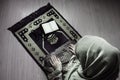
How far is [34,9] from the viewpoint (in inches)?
77.2

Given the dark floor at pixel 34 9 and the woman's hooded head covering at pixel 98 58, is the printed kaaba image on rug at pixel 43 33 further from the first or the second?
the woman's hooded head covering at pixel 98 58

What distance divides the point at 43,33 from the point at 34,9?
0.30 m

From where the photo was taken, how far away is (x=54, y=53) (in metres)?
1.73

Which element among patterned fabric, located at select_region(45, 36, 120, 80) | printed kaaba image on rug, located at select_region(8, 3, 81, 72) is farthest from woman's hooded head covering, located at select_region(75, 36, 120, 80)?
printed kaaba image on rug, located at select_region(8, 3, 81, 72)

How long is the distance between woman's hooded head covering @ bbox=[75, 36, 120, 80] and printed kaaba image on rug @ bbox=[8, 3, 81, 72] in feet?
2.10

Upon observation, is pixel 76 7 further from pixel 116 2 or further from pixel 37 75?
pixel 37 75

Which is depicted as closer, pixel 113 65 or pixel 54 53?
pixel 113 65

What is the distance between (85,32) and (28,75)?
69 cm

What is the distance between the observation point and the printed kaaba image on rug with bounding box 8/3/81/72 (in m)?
1.75

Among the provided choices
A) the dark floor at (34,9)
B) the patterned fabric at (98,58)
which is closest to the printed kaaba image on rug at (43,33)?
the dark floor at (34,9)

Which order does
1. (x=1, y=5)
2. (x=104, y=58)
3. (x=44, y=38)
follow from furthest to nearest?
(x=1, y=5), (x=44, y=38), (x=104, y=58)

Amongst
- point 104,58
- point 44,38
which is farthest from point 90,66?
point 44,38

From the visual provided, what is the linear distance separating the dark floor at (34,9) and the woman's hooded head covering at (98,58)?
68cm

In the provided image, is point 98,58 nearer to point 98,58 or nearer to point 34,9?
point 98,58
